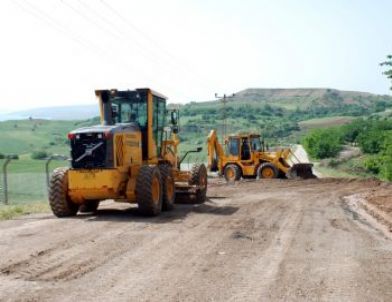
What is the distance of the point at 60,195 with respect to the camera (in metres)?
13.7

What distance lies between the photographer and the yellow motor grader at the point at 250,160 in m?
30.6

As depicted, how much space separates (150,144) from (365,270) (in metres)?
8.32

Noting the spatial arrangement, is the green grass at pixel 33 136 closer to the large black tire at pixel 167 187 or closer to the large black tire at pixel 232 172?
the large black tire at pixel 232 172

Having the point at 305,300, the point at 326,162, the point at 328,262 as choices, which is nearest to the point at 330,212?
the point at 328,262

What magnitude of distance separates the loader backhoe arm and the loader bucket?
148 inches

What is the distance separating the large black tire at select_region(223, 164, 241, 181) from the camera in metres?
30.9

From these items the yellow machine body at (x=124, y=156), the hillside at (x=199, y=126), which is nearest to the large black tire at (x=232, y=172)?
the hillside at (x=199, y=126)

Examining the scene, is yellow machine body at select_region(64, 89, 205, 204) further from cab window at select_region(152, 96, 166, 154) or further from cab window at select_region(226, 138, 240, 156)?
cab window at select_region(226, 138, 240, 156)

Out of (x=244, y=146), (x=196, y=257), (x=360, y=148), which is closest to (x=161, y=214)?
(x=196, y=257)

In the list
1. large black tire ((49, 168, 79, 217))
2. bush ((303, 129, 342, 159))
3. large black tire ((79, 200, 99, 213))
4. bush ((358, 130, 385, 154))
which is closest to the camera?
large black tire ((49, 168, 79, 217))

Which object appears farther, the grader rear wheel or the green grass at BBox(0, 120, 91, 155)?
the green grass at BBox(0, 120, 91, 155)

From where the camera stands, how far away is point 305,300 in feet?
21.9

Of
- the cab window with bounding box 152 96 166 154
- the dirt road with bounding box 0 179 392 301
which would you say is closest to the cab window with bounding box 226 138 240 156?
the cab window with bounding box 152 96 166 154

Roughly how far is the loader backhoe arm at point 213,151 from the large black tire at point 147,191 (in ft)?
55.8
